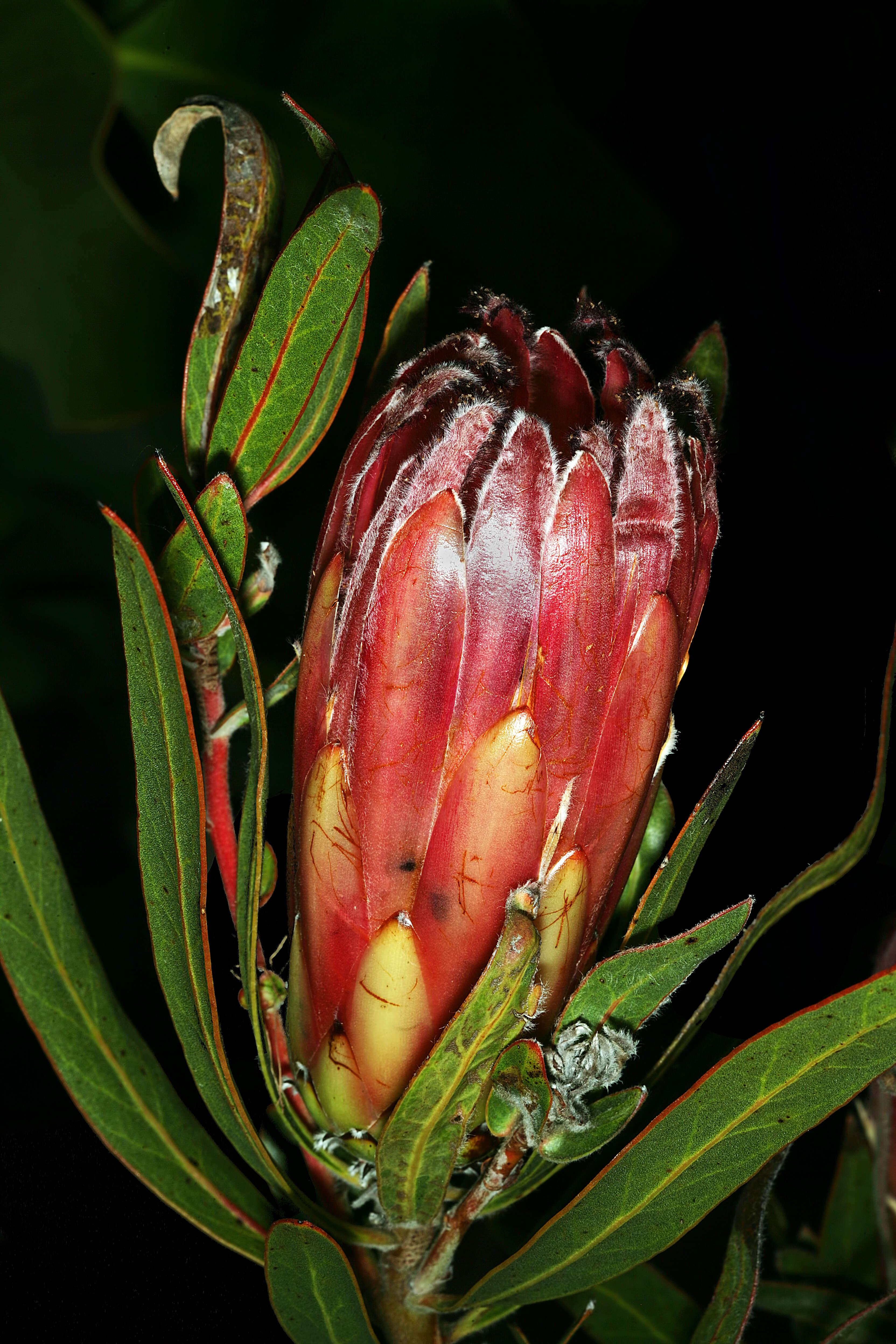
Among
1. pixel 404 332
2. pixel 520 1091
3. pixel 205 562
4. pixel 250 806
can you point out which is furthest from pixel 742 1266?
pixel 404 332

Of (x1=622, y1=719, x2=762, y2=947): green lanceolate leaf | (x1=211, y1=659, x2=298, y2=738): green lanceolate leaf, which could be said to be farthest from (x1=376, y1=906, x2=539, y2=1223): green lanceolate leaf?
(x1=211, y1=659, x2=298, y2=738): green lanceolate leaf

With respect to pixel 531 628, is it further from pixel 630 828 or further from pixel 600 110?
pixel 600 110

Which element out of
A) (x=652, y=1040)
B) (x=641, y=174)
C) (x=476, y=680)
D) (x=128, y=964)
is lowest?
(x=652, y=1040)

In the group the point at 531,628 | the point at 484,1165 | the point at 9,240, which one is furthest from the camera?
the point at 9,240

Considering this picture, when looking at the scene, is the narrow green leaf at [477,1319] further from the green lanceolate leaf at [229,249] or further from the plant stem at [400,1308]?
the green lanceolate leaf at [229,249]

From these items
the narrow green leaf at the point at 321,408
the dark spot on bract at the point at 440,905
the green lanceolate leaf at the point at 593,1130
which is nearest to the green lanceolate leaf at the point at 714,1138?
the green lanceolate leaf at the point at 593,1130

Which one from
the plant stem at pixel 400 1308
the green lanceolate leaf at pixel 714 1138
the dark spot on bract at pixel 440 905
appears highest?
the dark spot on bract at pixel 440 905

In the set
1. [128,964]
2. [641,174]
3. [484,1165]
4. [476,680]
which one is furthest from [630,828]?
[641,174]
